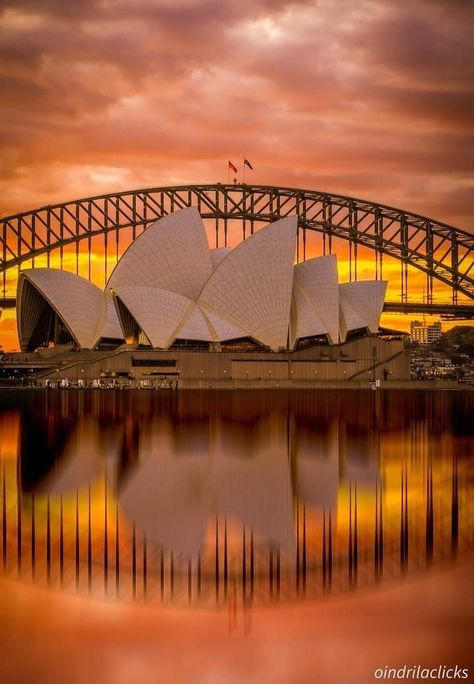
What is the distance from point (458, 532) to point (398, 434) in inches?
699

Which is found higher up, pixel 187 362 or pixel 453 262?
pixel 453 262

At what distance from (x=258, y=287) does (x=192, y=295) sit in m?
5.03

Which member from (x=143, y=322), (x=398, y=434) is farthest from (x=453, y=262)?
(x=398, y=434)

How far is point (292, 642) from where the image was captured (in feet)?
39.5

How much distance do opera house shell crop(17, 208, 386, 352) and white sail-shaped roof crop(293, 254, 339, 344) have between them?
76mm

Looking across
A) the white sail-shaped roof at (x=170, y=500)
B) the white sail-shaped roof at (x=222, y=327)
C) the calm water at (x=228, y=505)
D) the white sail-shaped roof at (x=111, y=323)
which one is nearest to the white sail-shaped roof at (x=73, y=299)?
the white sail-shaped roof at (x=111, y=323)

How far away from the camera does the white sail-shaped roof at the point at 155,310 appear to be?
71.6 m

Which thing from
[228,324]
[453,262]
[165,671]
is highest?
[453,262]

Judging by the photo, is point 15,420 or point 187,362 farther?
point 187,362

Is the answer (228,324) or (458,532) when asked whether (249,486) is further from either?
(228,324)

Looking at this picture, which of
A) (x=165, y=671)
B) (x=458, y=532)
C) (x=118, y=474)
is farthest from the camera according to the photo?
(x=118, y=474)

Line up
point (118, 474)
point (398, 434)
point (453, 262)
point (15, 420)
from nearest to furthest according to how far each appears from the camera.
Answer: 1. point (118, 474)
2. point (398, 434)
3. point (15, 420)
4. point (453, 262)

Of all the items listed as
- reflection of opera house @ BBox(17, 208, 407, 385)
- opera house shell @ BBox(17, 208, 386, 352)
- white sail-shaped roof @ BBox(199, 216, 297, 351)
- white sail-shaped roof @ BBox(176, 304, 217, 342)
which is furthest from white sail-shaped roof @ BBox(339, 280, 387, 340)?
white sail-shaped roof @ BBox(176, 304, 217, 342)

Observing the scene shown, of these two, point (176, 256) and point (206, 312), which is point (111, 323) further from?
point (206, 312)
